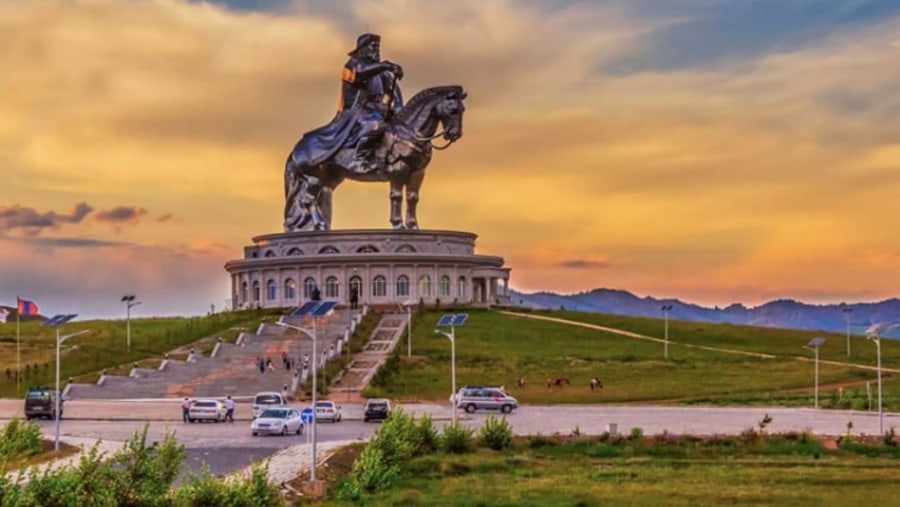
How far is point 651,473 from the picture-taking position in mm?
32844

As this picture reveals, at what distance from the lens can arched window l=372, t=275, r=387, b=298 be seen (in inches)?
3730

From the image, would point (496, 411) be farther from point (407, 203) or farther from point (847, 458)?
point (407, 203)

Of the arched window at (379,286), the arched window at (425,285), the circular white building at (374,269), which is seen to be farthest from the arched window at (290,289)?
the arched window at (425,285)

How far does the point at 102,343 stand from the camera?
78.3m

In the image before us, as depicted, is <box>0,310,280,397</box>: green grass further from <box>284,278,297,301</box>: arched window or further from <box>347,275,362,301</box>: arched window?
<box>347,275,362,301</box>: arched window

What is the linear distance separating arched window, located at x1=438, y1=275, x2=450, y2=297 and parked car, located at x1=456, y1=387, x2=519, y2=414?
41.1 m

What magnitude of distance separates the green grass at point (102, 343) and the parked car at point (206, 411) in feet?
45.9

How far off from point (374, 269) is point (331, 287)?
11.8ft

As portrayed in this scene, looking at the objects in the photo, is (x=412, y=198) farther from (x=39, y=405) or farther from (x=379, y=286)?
(x=39, y=405)

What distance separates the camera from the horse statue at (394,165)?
93750mm

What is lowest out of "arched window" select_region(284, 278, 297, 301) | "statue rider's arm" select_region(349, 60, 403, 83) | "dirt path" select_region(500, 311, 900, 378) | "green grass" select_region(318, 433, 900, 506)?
"green grass" select_region(318, 433, 900, 506)

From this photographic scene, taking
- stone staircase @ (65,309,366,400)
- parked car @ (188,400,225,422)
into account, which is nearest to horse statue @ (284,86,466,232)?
stone staircase @ (65,309,366,400)

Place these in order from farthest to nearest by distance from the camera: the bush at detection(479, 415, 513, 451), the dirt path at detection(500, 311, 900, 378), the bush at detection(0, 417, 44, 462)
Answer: the dirt path at detection(500, 311, 900, 378) < the bush at detection(479, 415, 513, 451) < the bush at detection(0, 417, 44, 462)

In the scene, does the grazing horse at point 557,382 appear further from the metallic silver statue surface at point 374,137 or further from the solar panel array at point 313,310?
the metallic silver statue surface at point 374,137
